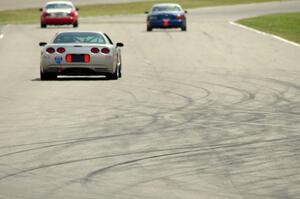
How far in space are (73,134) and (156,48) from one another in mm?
25377

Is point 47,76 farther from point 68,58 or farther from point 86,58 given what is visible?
point 86,58

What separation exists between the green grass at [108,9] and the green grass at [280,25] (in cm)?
1724

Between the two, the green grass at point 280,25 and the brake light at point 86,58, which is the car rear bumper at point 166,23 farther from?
the brake light at point 86,58

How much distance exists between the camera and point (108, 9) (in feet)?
292

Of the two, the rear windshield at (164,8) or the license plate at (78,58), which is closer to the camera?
the license plate at (78,58)

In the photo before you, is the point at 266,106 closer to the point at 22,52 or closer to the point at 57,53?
the point at 57,53

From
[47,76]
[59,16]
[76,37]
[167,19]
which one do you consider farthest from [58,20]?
[47,76]

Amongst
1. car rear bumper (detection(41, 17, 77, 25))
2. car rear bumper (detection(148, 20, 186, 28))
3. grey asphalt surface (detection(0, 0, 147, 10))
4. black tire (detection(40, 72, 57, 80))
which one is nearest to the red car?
car rear bumper (detection(41, 17, 77, 25))

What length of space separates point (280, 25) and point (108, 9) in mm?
36110

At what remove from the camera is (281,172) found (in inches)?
412

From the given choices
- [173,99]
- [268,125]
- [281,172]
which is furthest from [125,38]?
[281,172]

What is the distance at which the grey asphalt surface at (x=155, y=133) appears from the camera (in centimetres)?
971

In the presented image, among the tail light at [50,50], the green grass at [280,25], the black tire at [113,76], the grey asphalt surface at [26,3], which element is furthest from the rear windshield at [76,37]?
the grey asphalt surface at [26,3]

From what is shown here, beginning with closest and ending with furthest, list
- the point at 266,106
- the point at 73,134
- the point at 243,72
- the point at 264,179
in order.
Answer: the point at 264,179, the point at 73,134, the point at 266,106, the point at 243,72
